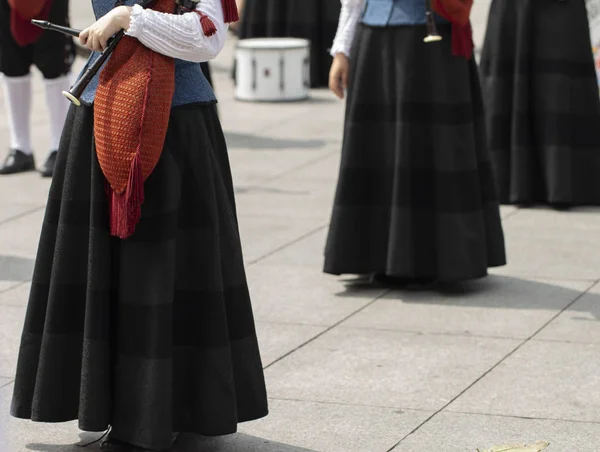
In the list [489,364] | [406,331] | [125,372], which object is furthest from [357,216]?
[125,372]

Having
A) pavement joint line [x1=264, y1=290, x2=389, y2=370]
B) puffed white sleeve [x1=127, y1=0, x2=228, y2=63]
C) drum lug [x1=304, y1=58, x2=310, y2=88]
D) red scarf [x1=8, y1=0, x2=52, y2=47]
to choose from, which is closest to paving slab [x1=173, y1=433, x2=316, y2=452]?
pavement joint line [x1=264, y1=290, x2=389, y2=370]

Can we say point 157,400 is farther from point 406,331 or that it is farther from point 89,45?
point 406,331

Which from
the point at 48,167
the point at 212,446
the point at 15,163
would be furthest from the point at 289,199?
the point at 212,446

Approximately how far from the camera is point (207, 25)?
428 centimetres

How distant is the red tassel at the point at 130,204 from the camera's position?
4.28m

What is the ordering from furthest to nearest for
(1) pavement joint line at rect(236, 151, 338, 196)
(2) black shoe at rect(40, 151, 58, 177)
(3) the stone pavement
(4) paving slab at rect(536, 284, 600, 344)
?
(2) black shoe at rect(40, 151, 58, 177)
(1) pavement joint line at rect(236, 151, 338, 196)
(4) paving slab at rect(536, 284, 600, 344)
(3) the stone pavement

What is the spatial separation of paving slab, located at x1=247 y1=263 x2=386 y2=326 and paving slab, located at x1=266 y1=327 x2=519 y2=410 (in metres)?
0.27

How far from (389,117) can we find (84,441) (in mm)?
2484

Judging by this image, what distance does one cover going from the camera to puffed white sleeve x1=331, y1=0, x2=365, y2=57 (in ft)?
21.6

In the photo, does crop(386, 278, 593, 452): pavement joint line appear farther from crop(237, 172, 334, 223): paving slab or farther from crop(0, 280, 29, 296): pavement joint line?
crop(0, 280, 29, 296): pavement joint line

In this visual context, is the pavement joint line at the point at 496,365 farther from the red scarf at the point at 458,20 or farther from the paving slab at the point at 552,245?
the red scarf at the point at 458,20

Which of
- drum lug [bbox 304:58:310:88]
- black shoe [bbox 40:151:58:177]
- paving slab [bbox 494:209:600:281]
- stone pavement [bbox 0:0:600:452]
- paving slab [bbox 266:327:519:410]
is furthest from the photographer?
drum lug [bbox 304:58:310:88]

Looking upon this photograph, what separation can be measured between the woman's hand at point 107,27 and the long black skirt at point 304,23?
9193mm

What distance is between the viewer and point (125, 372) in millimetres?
4410
